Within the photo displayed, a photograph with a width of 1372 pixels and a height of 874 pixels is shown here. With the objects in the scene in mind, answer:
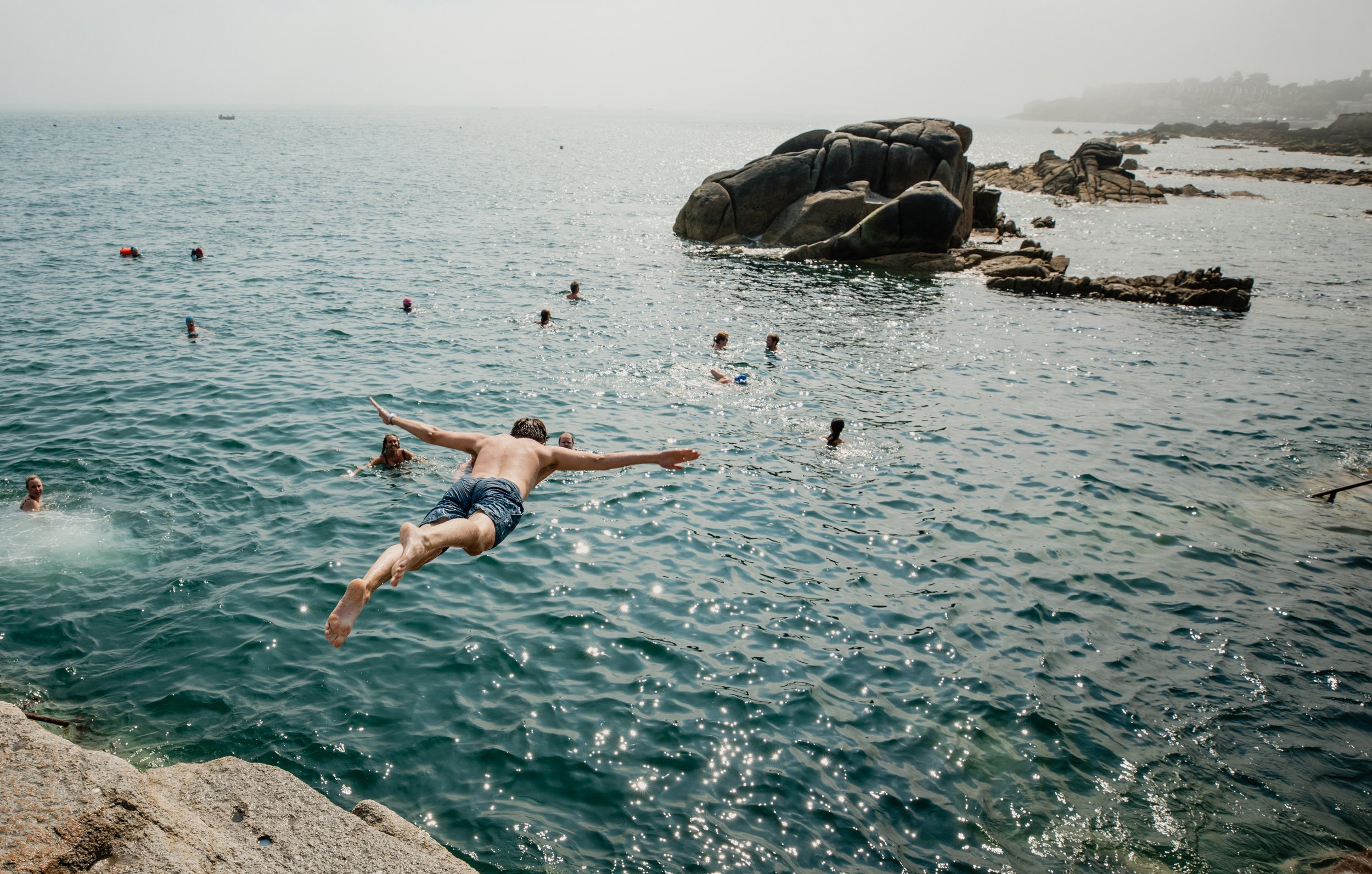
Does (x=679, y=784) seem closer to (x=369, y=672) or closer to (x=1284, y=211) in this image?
(x=369, y=672)

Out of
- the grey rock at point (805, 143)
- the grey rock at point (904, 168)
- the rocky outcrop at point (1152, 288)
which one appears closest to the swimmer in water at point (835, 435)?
the rocky outcrop at point (1152, 288)

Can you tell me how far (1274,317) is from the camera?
113ft

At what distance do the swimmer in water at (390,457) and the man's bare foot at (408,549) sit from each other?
9.26m

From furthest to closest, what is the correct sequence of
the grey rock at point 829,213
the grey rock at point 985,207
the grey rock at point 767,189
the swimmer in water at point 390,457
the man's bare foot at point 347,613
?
the grey rock at point 985,207, the grey rock at point 767,189, the grey rock at point 829,213, the swimmer in water at point 390,457, the man's bare foot at point 347,613

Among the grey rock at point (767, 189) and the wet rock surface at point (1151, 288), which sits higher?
the grey rock at point (767, 189)

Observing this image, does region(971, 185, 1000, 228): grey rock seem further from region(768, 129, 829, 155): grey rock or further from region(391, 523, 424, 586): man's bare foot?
region(391, 523, 424, 586): man's bare foot

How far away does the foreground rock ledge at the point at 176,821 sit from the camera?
5.10 m

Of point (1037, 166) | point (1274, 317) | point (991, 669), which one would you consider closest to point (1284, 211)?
point (1037, 166)

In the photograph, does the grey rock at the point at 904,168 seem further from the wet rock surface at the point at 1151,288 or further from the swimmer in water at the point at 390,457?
the swimmer in water at the point at 390,457

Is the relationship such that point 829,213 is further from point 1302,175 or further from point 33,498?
point 1302,175

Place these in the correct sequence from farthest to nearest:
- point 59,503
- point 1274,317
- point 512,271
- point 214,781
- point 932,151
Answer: point 932,151, point 512,271, point 1274,317, point 59,503, point 214,781

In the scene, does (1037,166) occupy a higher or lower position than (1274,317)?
higher

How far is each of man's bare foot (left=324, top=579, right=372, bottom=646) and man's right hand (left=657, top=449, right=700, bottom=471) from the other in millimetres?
3677

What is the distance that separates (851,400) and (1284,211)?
72230 millimetres
